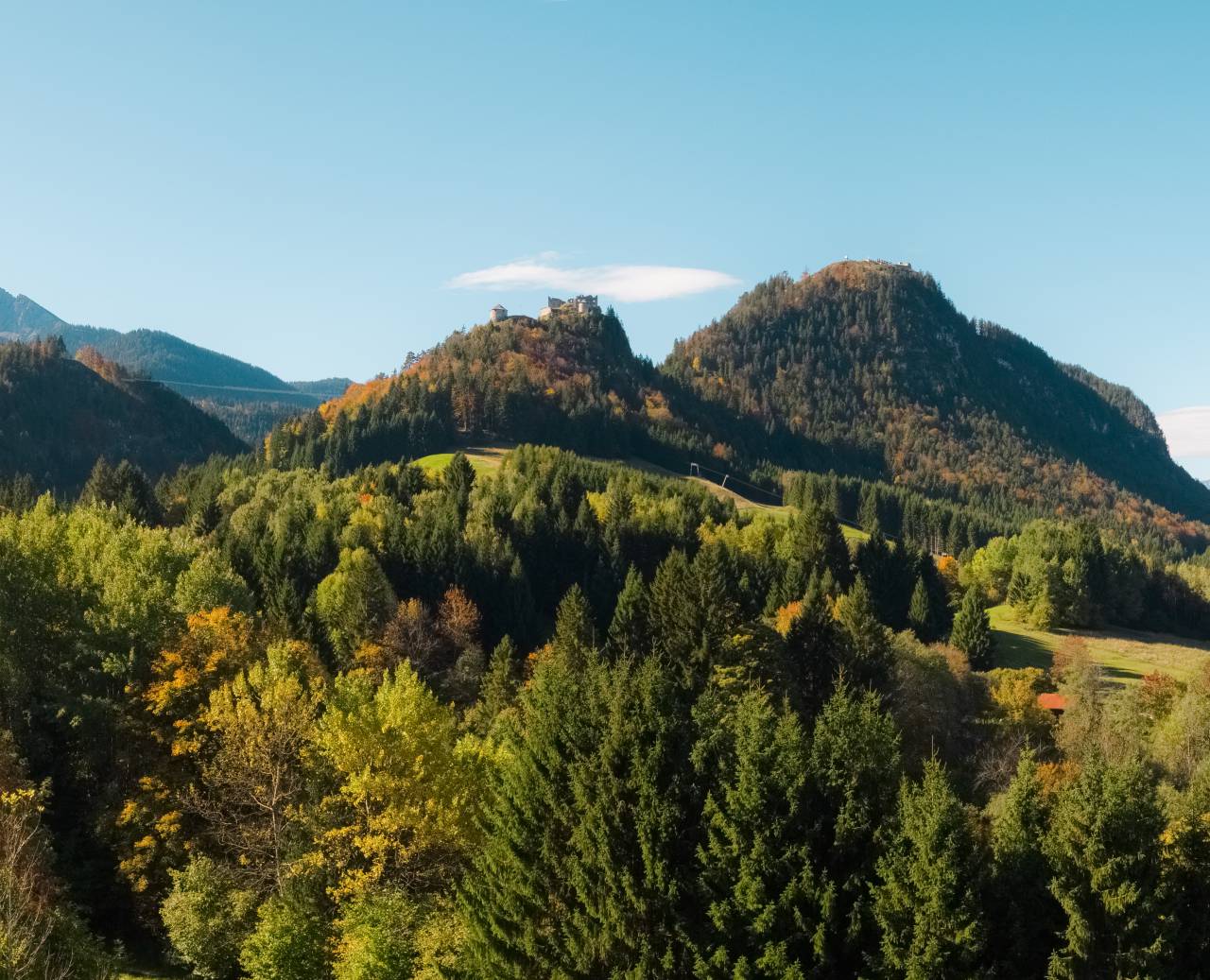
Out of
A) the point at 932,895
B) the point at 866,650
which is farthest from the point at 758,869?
the point at 866,650

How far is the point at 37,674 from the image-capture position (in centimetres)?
4588

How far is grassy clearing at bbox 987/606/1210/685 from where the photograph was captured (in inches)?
3907

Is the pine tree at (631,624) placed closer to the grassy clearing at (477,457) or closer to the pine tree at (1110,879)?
the pine tree at (1110,879)

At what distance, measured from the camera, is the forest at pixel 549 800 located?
27719 mm

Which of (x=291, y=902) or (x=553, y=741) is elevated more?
(x=553, y=741)

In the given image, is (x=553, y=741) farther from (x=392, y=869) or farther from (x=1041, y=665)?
(x=1041, y=665)

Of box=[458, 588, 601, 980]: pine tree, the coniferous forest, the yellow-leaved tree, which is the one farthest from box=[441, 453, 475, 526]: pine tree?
box=[458, 588, 601, 980]: pine tree

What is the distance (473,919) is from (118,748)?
2112 centimetres

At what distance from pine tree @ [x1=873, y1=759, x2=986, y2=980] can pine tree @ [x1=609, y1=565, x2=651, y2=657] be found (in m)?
37.8

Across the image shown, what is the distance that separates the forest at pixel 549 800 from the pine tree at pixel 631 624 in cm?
21

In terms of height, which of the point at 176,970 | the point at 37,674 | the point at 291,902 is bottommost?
the point at 176,970

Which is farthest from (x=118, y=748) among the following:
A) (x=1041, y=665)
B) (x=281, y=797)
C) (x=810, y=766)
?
(x=1041, y=665)

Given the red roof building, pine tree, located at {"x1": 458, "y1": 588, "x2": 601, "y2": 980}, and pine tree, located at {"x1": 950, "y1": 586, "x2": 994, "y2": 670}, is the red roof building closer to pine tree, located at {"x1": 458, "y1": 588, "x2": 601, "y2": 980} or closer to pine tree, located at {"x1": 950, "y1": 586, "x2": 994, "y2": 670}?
pine tree, located at {"x1": 950, "y1": 586, "x2": 994, "y2": 670}

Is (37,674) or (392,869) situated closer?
(392,869)
